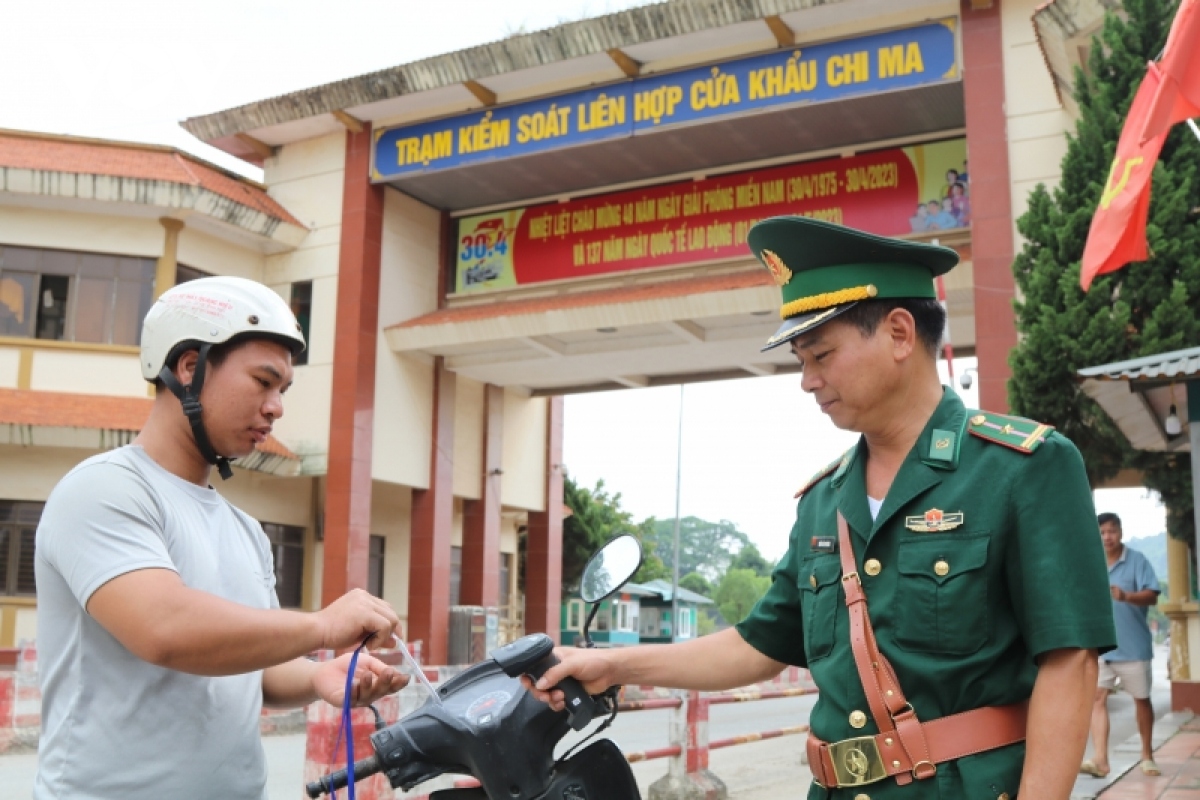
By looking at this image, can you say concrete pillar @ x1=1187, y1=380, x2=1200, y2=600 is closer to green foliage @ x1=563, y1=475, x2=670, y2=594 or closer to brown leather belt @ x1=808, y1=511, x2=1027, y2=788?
brown leather belt @ x1=808, y1=511, x2=1027, y2=788

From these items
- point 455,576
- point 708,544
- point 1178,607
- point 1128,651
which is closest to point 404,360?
point 455,576

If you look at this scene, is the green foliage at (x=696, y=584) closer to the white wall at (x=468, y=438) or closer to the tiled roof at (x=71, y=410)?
the white wall at (x=468, y=438)

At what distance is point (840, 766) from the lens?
217 centimetres

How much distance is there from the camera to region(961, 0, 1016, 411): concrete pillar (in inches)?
552

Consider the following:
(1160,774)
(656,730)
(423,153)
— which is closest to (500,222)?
(423,153)

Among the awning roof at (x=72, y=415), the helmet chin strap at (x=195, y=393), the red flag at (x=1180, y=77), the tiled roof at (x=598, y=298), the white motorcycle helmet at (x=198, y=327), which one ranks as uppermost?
the tiled roof at (x=598, y=298)

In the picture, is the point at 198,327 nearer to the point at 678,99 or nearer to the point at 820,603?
the point at 820,603

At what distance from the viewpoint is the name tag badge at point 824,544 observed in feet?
7.66

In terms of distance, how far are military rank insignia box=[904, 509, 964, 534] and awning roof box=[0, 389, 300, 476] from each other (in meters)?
15.5

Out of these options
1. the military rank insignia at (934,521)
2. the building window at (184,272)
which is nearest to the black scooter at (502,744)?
the military rank insignia at (934,521)

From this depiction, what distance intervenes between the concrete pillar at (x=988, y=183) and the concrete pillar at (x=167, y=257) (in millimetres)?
11485

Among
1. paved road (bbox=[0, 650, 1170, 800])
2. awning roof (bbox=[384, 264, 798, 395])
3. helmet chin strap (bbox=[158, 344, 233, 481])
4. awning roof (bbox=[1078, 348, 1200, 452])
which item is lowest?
paved road (bbox=[0, 650, 1170, 800])

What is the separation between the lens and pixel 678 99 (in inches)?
651

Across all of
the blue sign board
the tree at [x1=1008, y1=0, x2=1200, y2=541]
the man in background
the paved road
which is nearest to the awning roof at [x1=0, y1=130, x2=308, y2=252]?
the blue sign board
